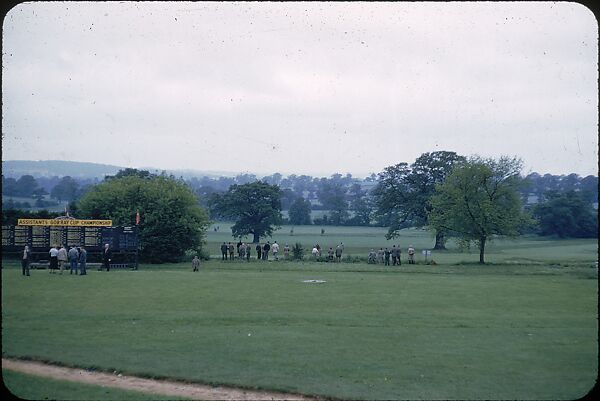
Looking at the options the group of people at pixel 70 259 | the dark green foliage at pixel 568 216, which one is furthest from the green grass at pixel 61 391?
the dark green foliage at pixel 568 216

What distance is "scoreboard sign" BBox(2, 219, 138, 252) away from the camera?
36.1m

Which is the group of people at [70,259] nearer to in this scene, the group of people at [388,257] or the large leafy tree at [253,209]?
the group of people at [388,257]

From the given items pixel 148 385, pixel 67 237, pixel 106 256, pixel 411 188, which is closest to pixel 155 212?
pixel 67 237

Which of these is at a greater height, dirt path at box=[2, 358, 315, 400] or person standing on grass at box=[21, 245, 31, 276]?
person standing on grass at box=[21, 245, 31, 276]

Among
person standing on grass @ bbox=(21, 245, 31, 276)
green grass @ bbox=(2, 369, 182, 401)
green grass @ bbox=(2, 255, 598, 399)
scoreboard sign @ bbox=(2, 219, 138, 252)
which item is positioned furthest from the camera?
scoreboard sign @ bbox=(2, 219, 138, 252)

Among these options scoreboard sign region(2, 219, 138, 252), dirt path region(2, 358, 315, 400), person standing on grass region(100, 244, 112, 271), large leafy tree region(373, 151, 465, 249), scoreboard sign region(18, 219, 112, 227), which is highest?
large leafy tree region(373, 151, 465, 249)

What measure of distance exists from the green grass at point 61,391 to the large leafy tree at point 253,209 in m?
69.2

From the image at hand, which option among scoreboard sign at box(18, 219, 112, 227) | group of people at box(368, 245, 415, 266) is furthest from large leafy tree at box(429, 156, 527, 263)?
scoreboard sign at box(18, 219, 112, 227)

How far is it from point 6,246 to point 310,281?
61.3 feet

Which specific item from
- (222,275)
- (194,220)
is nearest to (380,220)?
(194,220)

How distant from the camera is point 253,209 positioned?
8262 cm

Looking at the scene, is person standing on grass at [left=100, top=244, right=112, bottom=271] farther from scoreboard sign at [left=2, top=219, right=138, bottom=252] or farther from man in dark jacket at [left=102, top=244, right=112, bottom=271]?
scoreboard sign at [left=2, top=219, right=138, bottom=252]

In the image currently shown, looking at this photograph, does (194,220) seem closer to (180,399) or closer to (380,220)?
(180,399)

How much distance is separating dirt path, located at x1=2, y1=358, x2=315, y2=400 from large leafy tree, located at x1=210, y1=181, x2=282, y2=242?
68.1m
